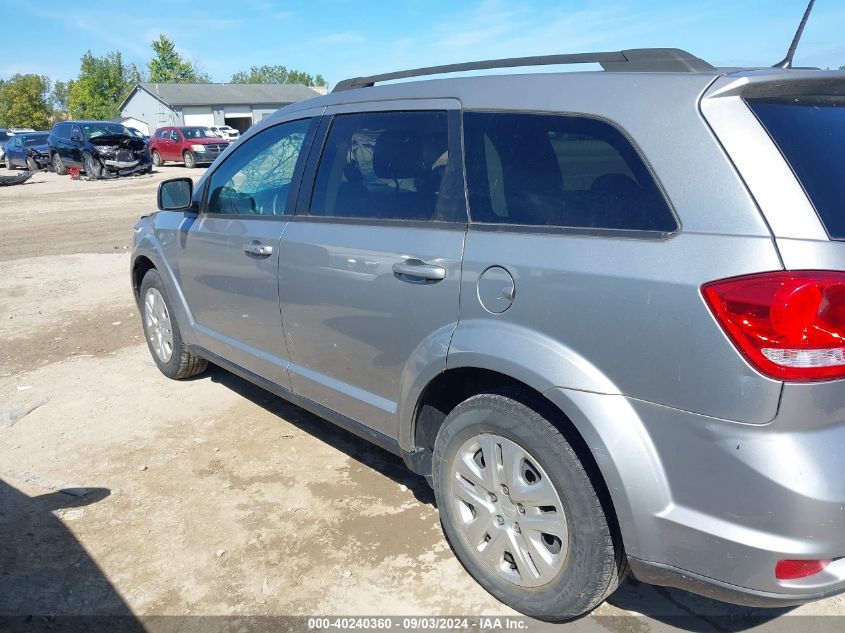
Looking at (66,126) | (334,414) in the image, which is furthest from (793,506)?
(66,126)

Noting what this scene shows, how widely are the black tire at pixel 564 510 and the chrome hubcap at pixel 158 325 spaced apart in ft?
9.64

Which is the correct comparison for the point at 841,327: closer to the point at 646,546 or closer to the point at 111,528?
the point at 646,546

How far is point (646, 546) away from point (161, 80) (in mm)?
96260

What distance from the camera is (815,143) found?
78.4 inches

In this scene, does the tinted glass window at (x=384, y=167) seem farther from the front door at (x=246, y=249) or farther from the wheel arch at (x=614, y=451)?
the wheel arch at (x=614, y=451)

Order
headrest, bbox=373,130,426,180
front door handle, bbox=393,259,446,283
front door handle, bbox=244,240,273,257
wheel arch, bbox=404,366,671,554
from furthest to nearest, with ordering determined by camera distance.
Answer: front door handle, bbox=244,240,273,257 → headrest, bbox=373,130,426,180 → front door handle, bbox=393,259,446,283 → wheel arch, bbox=404,366,671,554

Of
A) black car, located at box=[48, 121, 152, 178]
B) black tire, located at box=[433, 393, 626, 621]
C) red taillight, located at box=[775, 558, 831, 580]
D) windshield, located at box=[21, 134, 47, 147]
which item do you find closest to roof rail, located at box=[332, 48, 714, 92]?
black tire, located at box=[433, 393, 626, 621]

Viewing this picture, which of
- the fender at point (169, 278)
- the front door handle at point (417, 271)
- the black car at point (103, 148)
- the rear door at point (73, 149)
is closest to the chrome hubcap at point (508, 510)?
the front door handle at point (417, 271)

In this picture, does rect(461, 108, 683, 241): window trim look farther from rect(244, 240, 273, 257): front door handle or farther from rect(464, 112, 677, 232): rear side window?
rect(244, 240, 273, 257): front door handle

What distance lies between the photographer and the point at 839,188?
6.32 ft

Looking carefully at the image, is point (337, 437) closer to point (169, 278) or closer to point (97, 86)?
point (169, 278)

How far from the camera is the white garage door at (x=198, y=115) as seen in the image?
58.9 m

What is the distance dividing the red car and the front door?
25.8 metres

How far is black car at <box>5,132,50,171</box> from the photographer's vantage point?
93.9 feet
